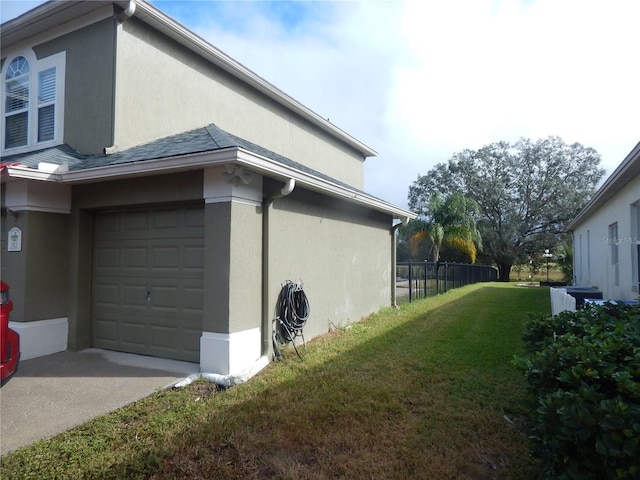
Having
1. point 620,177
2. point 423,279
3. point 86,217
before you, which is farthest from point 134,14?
point 423,279

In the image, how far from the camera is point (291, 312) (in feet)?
20.3

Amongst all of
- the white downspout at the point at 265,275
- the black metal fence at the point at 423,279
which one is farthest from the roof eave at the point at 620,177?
the black metal fence at the point at 423,279

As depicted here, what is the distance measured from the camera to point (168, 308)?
18.8ft

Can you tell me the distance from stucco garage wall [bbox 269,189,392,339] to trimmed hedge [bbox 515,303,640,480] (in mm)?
4083

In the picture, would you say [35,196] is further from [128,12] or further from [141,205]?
[128,12]

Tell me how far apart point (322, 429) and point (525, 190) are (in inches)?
1380

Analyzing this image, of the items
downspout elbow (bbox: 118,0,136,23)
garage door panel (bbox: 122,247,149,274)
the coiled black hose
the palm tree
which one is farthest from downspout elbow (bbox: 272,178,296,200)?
the palm tree

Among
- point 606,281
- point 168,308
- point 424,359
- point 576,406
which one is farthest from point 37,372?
point 606,281

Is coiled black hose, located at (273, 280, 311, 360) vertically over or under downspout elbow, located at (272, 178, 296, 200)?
under

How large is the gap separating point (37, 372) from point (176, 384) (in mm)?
2089

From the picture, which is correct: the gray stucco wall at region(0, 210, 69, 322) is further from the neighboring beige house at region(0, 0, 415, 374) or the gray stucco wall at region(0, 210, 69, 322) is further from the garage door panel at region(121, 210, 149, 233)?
the garage door panel at region(121, 210, 149, 233)

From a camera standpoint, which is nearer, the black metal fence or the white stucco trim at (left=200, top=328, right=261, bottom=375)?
the white stucco trim at (left=200, top=328, right=261, bottom=375)

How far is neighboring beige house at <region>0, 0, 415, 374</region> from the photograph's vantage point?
5191 millimetres

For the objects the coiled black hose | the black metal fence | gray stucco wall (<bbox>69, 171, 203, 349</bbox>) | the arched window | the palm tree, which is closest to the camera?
gray stucco wall (<bbox>69, 171, 203, 349</bbox>)
